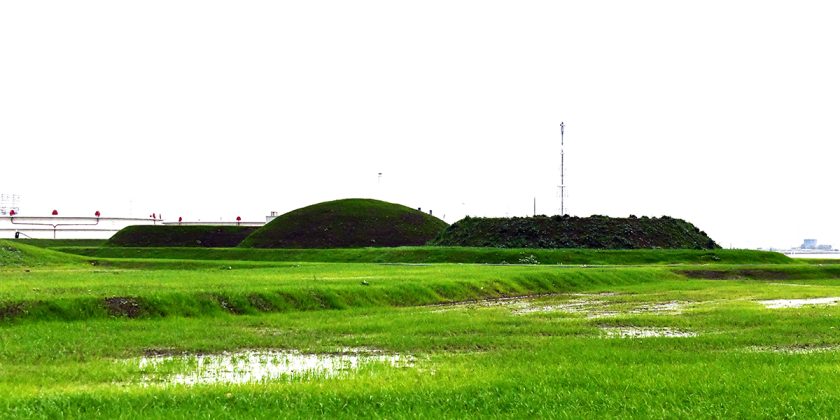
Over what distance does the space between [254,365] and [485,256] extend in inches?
2206

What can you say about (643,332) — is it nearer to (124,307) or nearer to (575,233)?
(124,307)

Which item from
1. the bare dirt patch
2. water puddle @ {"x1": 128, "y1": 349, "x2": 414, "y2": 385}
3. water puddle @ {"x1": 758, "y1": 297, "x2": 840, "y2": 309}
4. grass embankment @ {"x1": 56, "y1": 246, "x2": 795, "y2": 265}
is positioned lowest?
water puddle @ {"x1": 128, "y1": 349, "x2": 414, "y2": 385}

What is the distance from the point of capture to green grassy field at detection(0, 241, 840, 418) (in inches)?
517

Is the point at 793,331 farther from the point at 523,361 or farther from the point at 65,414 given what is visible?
the point at 65,414

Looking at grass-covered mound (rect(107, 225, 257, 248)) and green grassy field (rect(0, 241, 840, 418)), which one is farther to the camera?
grass-covered mound (rect(107, 225, 257, 248))

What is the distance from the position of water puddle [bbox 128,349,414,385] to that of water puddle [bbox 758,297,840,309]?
21.2 meters

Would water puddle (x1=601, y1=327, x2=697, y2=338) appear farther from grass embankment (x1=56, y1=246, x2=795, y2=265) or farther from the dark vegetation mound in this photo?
the dark vegetation mound

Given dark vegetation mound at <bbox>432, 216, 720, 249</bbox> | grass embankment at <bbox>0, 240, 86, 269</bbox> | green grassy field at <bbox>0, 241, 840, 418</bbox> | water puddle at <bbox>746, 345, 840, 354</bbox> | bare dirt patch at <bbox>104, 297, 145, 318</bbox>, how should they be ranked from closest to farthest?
green grassy field at <bbox>0, 241, 840, 418</bbox>
water puddle at <bbox>746, 345, 840, 354</bbox>
bare dirt patch at <bbox>104, 297, 145, 318</bbox>
grass embankment at <bbox>0, 240, 86, 269</bbox>
dark vegetation mound at <bbox>432, 216, 720, 249</bbox>

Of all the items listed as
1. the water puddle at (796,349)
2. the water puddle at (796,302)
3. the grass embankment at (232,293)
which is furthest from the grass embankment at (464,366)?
the water puddle at (796,302)

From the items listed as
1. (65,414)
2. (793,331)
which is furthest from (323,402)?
(793,331)

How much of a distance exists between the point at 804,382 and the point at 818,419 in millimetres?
2886

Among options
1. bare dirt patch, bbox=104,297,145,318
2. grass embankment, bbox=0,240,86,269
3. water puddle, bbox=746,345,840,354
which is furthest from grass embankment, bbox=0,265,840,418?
grass embankment, bbox=0,240,86,269

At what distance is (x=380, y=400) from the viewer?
1349cm

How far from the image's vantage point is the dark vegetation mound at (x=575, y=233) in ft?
285
